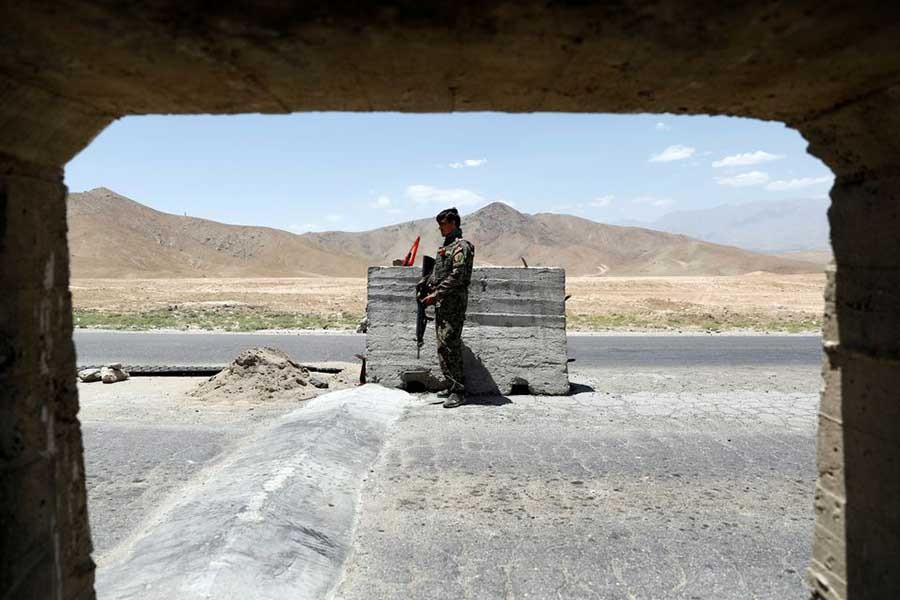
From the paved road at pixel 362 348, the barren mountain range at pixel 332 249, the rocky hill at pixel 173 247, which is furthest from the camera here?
the barren mountain range at pixel 332 249

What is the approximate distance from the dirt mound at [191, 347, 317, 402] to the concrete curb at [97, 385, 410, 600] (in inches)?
83.7

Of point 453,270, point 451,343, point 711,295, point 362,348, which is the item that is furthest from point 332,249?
point 453,270

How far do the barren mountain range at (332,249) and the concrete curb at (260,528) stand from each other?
51.4 metres

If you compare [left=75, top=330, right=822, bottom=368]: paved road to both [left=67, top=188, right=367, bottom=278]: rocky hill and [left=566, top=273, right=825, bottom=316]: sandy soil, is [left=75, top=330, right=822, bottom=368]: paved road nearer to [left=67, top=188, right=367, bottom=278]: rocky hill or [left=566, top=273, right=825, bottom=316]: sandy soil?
[left=566, top=273, right=825, bottom=316]: sandy soil

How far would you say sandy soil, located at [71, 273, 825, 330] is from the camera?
18594 millimetres

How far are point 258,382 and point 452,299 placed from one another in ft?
8.81

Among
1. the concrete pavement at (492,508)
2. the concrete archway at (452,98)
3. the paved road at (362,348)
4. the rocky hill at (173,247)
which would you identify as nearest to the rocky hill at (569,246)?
the rocky hill at (173,247)

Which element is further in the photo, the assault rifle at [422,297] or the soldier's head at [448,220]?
the assault rifle at [422,297]

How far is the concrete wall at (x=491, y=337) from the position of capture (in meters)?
7.46

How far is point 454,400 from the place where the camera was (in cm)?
687

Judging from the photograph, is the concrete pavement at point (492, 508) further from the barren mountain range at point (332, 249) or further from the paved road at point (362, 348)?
the barren mountain range at point (332, 249)

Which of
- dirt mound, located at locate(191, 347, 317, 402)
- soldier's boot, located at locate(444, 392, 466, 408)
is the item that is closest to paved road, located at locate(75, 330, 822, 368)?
dirt mound, located at locate(191, 347, 317, 402)

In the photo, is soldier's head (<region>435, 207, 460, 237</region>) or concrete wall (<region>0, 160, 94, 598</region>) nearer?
concrete wall (<region>0, 160, 94, 598</region>)

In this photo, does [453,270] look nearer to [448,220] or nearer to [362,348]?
[448,220]
